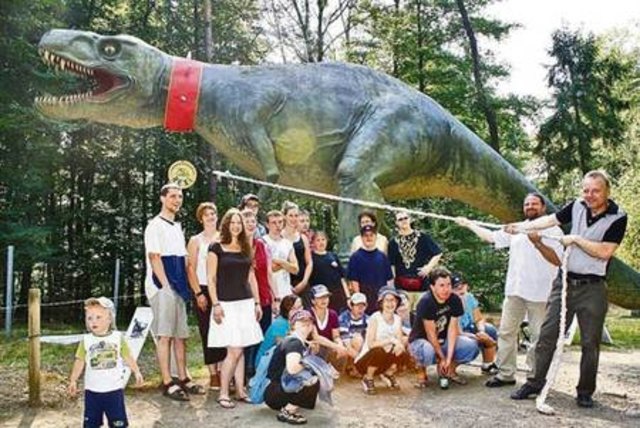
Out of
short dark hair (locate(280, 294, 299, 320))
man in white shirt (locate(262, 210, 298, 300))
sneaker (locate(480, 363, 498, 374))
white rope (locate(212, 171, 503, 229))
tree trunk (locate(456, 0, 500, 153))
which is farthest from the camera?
tree trunk (locate(456, 0, 500, 153))

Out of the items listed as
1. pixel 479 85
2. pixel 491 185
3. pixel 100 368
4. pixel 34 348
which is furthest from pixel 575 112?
pixel 100 368

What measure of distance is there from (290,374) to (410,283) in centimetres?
203

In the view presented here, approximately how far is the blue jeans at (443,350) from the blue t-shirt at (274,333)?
3.76 ft

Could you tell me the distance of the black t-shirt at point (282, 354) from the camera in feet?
16.4

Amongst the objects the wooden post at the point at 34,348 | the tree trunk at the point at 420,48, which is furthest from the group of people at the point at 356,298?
the tree trunk at the point at 420,48

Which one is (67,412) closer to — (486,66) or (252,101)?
(252,101)

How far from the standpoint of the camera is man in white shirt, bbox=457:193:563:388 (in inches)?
232

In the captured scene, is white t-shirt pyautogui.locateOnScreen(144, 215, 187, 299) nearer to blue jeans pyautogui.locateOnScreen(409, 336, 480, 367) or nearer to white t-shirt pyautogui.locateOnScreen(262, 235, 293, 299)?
white t-shirt pyautogui.locateOnScreen(262, 235, 293, 299)

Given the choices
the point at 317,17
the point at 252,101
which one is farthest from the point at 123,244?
the point at 252,101

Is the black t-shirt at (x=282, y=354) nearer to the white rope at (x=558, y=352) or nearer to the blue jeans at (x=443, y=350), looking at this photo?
the blue jeans at (x=443, y=350)

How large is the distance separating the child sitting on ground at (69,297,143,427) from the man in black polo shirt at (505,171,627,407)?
279 cm

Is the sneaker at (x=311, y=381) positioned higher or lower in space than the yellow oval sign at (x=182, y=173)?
lower

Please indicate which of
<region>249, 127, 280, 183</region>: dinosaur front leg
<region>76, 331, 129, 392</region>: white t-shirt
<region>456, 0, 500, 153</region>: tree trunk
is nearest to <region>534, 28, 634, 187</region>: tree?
<region>456, 0, 500, 153</region>: tree trunk

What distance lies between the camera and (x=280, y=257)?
20.8 ft
